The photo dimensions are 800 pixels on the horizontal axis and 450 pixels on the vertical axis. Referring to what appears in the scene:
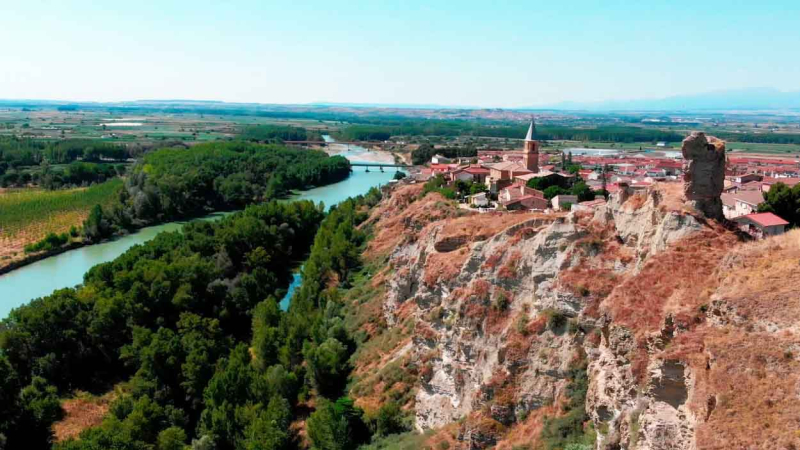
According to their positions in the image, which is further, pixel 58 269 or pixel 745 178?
pixel 58 269

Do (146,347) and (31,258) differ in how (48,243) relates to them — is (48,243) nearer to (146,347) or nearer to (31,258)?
(31,258)

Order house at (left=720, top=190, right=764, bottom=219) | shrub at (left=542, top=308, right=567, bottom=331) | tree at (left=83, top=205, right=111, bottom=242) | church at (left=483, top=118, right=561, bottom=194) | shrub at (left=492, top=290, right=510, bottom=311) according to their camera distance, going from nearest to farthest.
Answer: shrub at (left=542, top=308, right=567, bottom=331)
shrub at (left=492, top=290, right=510, bottom=311)
house at (left=720, top=190, right=764, bottom=219)
church at (left=483, top=118, right=561, bottom=194)
tree at (left=83, top=205, right=111, bottom=242)

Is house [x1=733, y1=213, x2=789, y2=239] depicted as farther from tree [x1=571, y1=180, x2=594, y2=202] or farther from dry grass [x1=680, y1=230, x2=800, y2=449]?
dry grass [x1=680, y1=230, x2=800, y2=449]

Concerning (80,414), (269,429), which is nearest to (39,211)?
(80,414)

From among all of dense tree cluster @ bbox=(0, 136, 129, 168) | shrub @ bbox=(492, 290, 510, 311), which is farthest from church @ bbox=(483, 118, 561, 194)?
dense tree cluster @ bbox=(0, 136, 129, 168)

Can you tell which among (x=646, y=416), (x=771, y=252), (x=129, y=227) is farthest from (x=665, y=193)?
(x=129, y=227)

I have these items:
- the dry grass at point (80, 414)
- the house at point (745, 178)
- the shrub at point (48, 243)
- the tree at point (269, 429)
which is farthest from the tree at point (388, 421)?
the shrub at point (48, 243)
